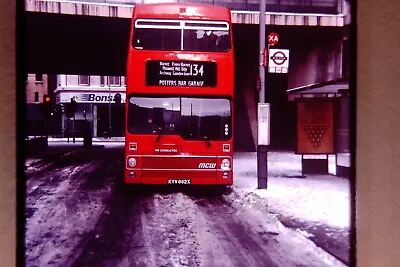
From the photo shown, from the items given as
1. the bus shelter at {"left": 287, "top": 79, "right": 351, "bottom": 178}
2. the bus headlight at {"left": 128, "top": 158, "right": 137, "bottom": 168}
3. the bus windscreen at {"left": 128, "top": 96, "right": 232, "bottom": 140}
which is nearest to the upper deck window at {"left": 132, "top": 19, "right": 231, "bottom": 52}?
the bus windscreen at {"left": 128, "top": 96, "right": 232, "bottom": 140}

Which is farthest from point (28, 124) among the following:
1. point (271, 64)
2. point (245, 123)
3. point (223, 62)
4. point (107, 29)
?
point (245, 123)

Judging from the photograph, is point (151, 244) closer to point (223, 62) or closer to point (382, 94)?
point (382, 94)

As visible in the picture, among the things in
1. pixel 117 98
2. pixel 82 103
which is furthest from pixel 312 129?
pixel 82 103

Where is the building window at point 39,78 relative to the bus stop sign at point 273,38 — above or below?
below

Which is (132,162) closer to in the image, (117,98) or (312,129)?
(117,98)

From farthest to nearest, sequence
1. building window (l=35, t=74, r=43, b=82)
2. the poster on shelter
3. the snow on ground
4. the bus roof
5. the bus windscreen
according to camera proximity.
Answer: the poster on shelter < the bus windscreen < the bus roof < the snow on ground < building window (l=35, t=74, r=43, b=82)

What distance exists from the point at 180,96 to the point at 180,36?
1021mm

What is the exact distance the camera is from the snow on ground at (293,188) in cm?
398

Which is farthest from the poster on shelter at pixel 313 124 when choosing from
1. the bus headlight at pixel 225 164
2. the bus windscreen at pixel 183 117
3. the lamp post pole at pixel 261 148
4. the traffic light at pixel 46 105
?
the traffic light at pixel 46 105

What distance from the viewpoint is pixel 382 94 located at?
2143 millimetres

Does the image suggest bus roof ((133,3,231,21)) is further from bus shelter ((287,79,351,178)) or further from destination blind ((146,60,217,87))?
bus shelter ((287,79,351,178))

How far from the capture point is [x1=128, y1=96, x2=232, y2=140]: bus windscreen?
25.0ft

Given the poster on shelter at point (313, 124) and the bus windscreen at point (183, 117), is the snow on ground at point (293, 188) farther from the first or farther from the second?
the bus windscreen at point (183, 117)

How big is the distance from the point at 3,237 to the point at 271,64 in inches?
248
